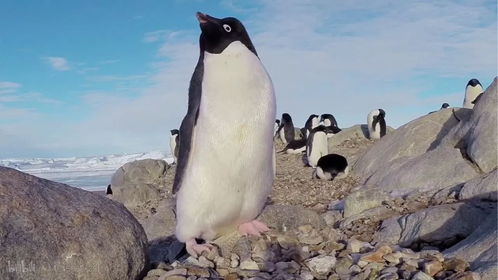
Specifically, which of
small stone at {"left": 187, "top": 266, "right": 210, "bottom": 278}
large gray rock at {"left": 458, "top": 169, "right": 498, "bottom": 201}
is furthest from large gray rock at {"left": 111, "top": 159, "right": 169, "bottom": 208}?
small stone at {"left": 187, "top": 266, "right": 210, "bottom": 278}

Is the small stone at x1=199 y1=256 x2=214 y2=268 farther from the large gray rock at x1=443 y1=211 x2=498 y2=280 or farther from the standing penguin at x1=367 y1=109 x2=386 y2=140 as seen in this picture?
the standing penguin at x1=367 y1=109 x2=386 y2=140

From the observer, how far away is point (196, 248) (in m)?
4.31

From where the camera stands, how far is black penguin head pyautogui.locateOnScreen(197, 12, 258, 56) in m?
4.23

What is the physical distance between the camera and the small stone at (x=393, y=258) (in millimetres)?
3967

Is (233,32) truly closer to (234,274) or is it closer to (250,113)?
(250,113)

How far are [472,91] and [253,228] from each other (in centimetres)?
1667

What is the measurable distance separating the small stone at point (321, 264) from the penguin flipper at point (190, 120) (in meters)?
1.24

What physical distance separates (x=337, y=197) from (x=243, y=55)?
6574 millimetres

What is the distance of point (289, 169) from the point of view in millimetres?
14375

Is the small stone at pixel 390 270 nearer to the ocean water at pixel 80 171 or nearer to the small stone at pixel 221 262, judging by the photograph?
the small stone at pixel 221 262

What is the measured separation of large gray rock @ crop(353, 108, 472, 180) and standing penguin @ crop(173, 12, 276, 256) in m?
6.96

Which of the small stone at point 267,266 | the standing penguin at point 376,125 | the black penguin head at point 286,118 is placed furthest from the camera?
the black penguin head at point 286,118

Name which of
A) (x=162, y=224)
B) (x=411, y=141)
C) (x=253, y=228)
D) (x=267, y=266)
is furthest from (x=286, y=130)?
(x=267, y=266)

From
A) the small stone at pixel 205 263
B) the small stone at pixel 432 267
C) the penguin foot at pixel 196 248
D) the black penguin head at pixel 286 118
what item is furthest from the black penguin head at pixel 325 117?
the small stone at pixel 432 267
